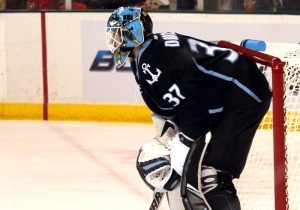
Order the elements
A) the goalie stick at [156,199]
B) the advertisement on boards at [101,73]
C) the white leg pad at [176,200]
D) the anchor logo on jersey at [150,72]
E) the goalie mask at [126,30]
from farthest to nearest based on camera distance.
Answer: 1. the advertisement on boards at [101,73]
2. the goalie stick at [156,199]
3. the white leg pad at [176,200]
4. the goalie mask at [126,30]
5. the anchor logo on jersey at [150,72]

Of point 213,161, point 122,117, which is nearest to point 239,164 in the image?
point 213,161

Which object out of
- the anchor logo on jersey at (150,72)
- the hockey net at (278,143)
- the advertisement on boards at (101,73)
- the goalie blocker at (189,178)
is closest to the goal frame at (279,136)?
the hockey net at (278,143)

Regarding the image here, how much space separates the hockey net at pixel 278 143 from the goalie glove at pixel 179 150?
0.26m

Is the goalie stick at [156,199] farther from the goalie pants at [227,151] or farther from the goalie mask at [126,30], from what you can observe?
the goalie mask at [126,30]

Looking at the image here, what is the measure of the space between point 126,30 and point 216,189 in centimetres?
56

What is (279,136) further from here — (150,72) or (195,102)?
(150,72)

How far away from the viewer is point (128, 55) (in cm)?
283

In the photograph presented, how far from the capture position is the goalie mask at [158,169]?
2844mm

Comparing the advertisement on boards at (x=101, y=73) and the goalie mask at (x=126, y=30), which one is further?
the advertisement on boards at (x=101, y=73)

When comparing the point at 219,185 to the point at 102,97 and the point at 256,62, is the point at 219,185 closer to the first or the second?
the point at 256,62

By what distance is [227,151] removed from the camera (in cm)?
278

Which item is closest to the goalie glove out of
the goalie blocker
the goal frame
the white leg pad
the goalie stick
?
the goalie blocker

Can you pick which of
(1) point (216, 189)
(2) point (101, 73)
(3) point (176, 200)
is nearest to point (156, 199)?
(3) point (176, 200)

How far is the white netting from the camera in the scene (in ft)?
9.81
